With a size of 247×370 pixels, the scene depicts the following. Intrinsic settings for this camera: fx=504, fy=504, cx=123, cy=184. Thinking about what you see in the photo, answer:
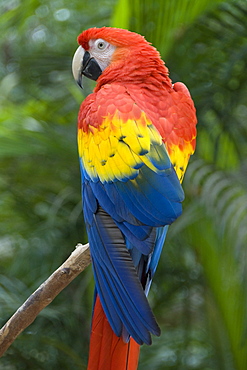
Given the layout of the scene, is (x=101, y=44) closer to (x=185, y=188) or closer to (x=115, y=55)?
(x=115, y=55)

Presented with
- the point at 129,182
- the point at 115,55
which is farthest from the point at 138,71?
the point at 129,182

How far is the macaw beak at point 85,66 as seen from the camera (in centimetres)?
111

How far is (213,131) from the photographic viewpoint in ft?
4.89

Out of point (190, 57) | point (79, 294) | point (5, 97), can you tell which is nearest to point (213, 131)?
point (190, 57)

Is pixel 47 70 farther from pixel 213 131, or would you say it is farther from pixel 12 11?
pixel 213 131

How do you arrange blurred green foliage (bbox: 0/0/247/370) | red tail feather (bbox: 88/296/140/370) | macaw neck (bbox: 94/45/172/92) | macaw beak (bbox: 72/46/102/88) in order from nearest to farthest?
red tail feather (bbox: 88/296/140/370), macaw neck (bbox: 94/45/172/92), macaw beak (bbox: 72/46/102/88), blurred green foliage (bbox: 0/0/247/370)

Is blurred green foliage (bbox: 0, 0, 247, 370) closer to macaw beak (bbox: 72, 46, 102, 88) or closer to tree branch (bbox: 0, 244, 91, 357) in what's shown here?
macaw beak (bbox: 72, 46, 102, 88)

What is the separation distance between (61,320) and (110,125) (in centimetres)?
79

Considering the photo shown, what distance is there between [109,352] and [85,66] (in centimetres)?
62

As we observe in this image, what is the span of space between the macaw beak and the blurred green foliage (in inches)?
7.8

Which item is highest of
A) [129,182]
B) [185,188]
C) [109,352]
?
[129,182]

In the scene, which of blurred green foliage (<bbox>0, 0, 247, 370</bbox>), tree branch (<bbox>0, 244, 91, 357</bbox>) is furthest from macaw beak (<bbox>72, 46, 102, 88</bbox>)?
tree branch (<bbox>0, 244, 91, 357</bbox>)

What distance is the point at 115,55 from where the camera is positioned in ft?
3.45

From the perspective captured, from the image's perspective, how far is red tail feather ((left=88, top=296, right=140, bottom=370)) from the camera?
0.82 m
